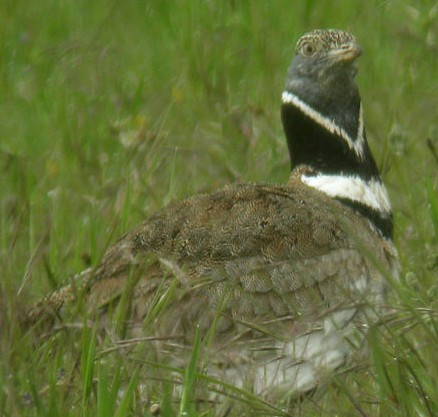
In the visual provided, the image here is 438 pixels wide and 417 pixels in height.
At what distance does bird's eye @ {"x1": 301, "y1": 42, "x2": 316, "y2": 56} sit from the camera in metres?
6.41

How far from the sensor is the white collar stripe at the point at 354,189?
610cm

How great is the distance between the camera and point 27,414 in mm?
4363

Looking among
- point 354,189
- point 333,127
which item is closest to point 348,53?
point 333,127

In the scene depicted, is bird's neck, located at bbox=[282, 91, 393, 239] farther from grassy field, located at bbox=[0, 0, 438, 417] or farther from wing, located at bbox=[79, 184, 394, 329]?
wing, located at bbox=[79, 184, 394, 329]

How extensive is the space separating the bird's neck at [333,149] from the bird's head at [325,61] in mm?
67

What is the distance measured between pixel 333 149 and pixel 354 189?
0.26 metres

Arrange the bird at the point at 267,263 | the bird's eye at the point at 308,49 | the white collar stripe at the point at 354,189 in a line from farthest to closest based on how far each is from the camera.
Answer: the bird's eye at the point at 308,49 < the white collar stripe at the point at 354,189 < the bird at the point at 267,263

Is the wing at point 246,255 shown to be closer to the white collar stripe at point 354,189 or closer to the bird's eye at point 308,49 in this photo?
the white collar stripe at point 354,189

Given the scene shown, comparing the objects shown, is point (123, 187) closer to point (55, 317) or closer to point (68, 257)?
point (68, 257)

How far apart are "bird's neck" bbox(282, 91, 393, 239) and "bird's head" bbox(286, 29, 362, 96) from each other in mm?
67

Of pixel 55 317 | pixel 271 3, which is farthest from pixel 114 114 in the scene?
pixel 55 317

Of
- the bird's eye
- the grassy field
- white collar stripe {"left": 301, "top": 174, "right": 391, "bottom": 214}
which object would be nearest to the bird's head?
the bird's eye

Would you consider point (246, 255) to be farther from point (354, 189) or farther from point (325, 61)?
point (325, 61)

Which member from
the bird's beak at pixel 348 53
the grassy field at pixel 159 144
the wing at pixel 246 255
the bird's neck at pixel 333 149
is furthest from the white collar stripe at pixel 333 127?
the wing at pixel 246 255
